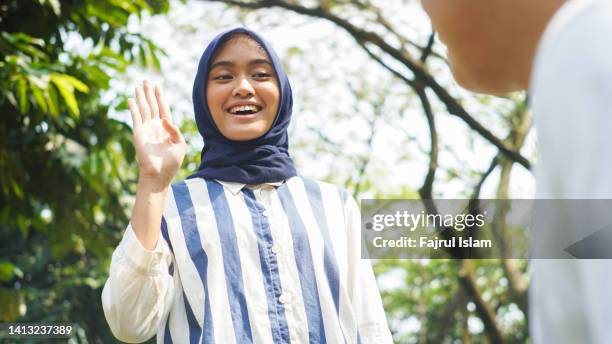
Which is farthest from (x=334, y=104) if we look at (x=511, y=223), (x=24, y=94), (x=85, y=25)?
(x=24, y=94)

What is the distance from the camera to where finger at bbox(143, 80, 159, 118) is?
6.49 ft

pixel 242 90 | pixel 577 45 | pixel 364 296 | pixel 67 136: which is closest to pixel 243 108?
pixel 242 90

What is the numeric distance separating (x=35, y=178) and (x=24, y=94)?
1053 millimetres

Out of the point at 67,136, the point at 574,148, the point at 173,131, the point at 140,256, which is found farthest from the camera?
the point at 67,136

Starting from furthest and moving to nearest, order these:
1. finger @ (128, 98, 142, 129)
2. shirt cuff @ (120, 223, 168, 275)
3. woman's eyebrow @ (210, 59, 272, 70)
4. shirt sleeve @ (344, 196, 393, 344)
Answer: woman's eyebrow @ (210, 59, 272, 70), shirt sleeve @ (344, 196, 393, 344), finger @ (128, 98, 142, 129), shirt cuff @ (120, 223, 168, 275)

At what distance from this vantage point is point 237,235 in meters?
1.99

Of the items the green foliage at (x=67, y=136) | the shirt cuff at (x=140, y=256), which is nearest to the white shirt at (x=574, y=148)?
the shirt cuff at (x=140, y=256)

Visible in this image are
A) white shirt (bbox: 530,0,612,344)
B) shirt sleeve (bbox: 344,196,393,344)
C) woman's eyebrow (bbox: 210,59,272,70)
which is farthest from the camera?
woman's eyebrow (bbox: 210,59,272,70)

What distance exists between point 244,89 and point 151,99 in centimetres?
24

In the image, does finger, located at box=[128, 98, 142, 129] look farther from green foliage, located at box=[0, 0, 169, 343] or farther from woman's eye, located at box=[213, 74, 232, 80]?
green foliage, located at box=[0, 0, 169, 343]

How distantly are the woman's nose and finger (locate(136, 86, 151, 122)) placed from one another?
0.24 meters

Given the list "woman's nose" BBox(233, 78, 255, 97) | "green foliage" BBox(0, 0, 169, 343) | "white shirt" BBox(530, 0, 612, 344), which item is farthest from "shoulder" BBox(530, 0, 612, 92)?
"green foliage" BBox(0, 0, 169, 343)

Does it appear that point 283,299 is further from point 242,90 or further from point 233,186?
point 242,90

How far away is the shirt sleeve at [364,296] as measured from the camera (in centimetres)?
205
